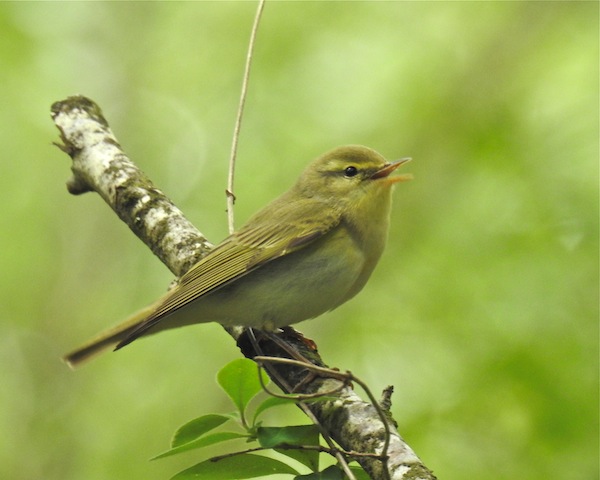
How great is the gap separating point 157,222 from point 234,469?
2.16 meters

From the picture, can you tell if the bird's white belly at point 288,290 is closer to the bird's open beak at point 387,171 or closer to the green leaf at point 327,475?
the bird's open beak at point 387,171

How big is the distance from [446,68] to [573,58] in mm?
1235

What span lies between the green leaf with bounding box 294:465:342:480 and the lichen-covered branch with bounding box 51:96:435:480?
25cm

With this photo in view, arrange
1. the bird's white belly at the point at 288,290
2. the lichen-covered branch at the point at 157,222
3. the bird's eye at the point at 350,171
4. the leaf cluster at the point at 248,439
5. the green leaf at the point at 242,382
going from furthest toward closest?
the bird's eye at the point at 350,171, the bird's white belly at the point at 288,290, the lichen-covered branch at the point at 157,222, the green leaf at the point at 242,382, the leaf cluster at the point at 248,439

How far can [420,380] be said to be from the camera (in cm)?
587

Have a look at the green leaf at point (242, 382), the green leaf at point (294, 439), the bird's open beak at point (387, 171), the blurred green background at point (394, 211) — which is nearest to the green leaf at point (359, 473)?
the green leaf at point (294, 439)

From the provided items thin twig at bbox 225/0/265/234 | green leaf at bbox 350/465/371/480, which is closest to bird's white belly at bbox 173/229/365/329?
thin twig at bbox 225/0/265/234

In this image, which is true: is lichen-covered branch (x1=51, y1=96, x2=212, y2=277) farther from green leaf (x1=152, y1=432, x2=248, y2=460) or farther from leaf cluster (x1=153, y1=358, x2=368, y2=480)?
green leaf (x1=152, y1=432, x2=248, y2=460)

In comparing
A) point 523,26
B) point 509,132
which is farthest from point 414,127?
point 523,26

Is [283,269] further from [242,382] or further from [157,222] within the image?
[242,382]

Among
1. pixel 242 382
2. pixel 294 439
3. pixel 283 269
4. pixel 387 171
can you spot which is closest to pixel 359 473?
pixel 294 439

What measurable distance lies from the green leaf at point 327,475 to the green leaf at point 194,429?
0.33 meters

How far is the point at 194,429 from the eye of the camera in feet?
8.78

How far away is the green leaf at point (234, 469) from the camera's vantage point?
2.60m
